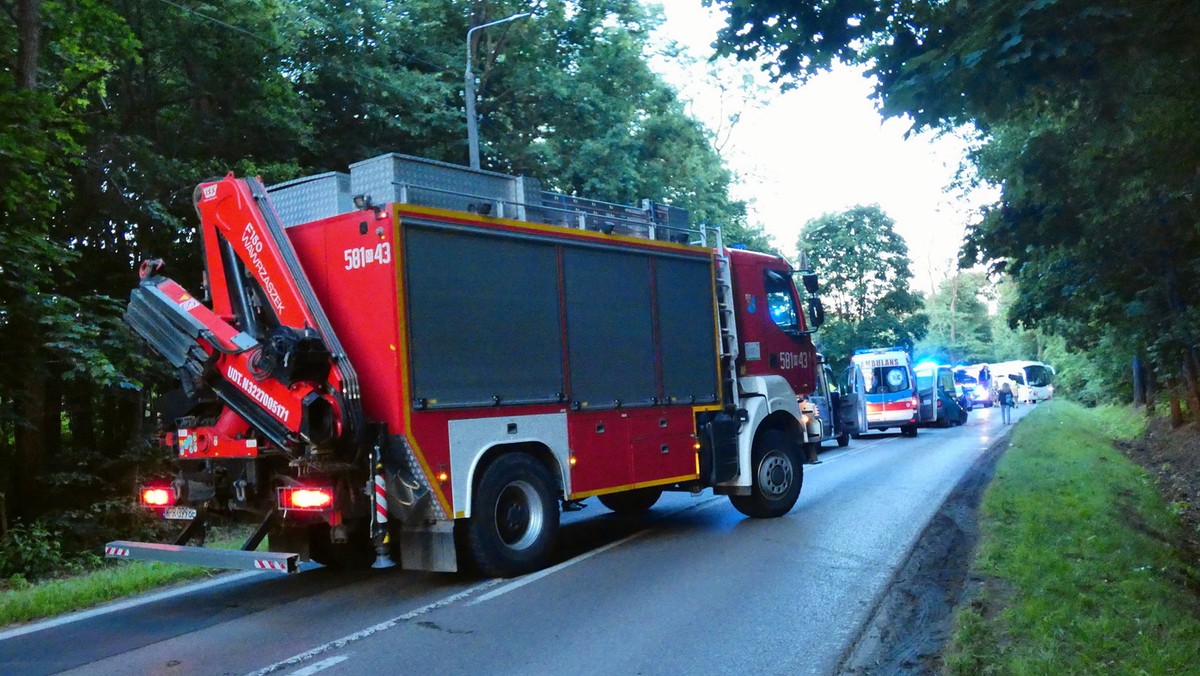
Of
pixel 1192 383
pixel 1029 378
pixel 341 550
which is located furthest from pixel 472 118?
pixel 1029 378

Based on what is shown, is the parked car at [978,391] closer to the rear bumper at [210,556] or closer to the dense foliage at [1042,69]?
the dense foliage at [1042,69]

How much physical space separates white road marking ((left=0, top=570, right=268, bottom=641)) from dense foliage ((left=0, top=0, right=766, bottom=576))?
381 centimetres

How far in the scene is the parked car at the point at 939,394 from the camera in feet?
106

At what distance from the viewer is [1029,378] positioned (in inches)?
2603

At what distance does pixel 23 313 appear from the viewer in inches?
439

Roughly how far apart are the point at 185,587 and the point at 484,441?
294 cm

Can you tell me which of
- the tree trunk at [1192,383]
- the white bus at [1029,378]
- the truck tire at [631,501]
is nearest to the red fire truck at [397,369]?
the truck tire at [631,501]

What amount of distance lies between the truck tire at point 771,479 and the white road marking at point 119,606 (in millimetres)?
5362

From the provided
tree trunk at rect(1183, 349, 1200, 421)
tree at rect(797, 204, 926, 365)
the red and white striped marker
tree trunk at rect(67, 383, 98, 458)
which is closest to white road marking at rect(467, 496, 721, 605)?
the red and white striped marker

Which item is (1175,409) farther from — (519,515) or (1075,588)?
(519,515)

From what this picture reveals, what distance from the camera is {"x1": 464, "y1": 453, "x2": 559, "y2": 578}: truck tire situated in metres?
→ 7.88

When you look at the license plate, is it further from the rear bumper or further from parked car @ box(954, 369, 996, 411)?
parked car @ box(954, 369, 996, 411)

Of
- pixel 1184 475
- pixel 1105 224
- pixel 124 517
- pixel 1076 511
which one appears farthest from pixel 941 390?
pixel 124 517

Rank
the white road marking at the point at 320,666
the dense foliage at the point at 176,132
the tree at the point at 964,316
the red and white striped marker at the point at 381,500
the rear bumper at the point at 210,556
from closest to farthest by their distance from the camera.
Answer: the white road marking at the point at 320,666
the rear bumper at the point at 210,556
the red and white striped marker at the point at 381,500
the dense foliage at the point at 176,132
the tree at the point at 964,316
